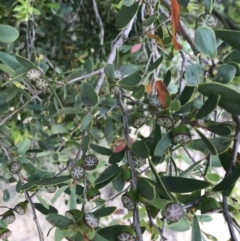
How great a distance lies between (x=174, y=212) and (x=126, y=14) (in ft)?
0.82

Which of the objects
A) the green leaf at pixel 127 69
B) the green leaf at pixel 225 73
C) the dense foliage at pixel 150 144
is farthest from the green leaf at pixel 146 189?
the green leaf at pixel 127 69

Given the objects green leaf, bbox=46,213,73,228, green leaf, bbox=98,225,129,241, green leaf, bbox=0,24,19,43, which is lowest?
green leaf, bbox=98,225,129,241

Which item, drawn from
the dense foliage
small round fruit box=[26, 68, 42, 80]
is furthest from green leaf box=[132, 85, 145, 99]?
small round fruit box=[26, 68, 42, 80]

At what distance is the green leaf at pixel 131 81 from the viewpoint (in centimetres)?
38

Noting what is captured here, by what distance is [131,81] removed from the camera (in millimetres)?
383

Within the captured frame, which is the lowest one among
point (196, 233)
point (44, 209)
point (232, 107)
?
point (44, 209)

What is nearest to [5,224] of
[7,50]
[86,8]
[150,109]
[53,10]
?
[150,109]

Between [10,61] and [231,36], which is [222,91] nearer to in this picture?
[231,36]

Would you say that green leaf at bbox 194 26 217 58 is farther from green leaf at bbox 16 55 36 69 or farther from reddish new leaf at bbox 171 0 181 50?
green leaf at bbox 16 55 36 69

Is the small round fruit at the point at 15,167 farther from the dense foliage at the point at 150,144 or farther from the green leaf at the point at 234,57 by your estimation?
the green leaf at the point at 234,57

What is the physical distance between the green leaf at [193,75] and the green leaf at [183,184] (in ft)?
0.27

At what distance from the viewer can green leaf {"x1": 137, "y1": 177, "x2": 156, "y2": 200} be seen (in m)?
0.29

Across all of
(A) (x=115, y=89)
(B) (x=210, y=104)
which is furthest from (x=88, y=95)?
(B) (x=210, y=104)

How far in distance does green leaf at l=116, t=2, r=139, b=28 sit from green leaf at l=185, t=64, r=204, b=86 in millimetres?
149
